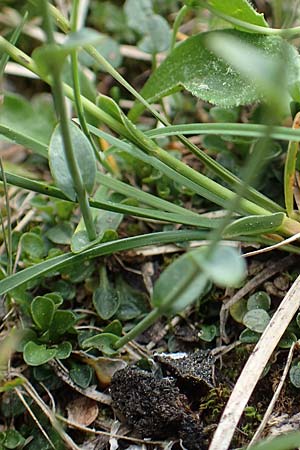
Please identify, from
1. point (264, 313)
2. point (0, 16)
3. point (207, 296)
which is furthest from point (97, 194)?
point (0, 16)

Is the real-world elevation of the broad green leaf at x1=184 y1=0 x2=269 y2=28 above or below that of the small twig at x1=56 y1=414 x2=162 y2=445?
above

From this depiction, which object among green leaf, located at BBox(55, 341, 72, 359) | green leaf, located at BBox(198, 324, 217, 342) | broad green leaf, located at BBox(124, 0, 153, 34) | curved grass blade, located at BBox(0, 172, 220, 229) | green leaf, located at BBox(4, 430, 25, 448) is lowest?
green leaf, located at BBox(4, 430, 25, 448)

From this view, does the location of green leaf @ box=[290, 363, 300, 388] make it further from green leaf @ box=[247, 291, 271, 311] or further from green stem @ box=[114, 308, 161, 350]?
green stem @ box=[114, 308, 161, 350]

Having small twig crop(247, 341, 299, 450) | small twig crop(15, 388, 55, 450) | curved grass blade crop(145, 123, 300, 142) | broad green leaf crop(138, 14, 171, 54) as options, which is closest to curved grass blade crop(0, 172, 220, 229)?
curved grass blade crop(145, 123, 300, 142)

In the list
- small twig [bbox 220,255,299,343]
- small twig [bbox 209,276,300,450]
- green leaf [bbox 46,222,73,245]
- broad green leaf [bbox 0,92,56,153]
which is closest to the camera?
small twig [bbox 209,276,300,450]

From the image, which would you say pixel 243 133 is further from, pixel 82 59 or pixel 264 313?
pixel 82 59

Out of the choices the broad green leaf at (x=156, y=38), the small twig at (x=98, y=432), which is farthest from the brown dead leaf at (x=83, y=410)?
the broad green leaf at (x=156, y=38)
